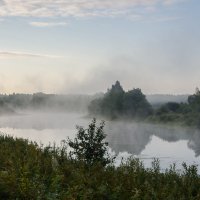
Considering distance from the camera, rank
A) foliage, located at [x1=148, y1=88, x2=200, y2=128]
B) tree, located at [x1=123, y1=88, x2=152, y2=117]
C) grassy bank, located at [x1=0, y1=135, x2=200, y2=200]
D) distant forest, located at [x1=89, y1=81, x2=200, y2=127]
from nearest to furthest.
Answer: grassy bank, located at [x1=0, y1=135, x2=200, y2=200]
foliage, located at [x1=148, y1=88, x2=200, y2=128]
distant forest, located at [x1=89, y1=81, x2=200, y2=127]
tree, located at [x1=123, y1=88, x2=152, y2=117]

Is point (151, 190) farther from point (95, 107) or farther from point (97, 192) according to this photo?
point (95, 107)

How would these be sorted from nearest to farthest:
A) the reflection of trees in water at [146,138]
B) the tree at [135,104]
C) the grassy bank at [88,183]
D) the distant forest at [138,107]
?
the grassy bank at [88,183] → the reflection of trees in water at [146,138] → the distant forest at [138,107] → the tree at [135,104]

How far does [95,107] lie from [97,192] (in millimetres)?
173339

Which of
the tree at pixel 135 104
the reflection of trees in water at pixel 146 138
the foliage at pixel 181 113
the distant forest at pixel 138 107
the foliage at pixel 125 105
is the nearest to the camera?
the reflection of trees in water at pixel 146 138

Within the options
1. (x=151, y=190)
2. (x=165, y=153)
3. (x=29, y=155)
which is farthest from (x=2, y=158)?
(x=165, y=153)

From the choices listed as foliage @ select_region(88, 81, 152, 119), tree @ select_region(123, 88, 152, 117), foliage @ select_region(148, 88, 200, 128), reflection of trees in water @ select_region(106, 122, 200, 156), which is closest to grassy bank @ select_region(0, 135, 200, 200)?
reflection of trees in water @ select_region(106, 122, 200, 156)

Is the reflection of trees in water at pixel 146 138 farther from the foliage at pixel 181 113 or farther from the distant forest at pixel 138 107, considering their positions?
the distant forest at pixel 138 107

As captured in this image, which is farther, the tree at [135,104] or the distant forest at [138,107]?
the tree at [135,104]

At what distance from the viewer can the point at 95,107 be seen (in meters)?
187

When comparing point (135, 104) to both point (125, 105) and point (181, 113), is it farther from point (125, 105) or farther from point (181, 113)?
point (181, 113)

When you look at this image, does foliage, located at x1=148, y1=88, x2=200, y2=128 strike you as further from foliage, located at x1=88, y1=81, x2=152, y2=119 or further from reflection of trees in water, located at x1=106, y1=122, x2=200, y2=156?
foliage, located at x1=88, y1=81, x2=152, y2=119

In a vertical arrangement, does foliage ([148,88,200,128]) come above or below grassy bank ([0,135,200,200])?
above

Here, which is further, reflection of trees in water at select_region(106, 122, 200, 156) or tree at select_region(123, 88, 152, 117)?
tree at select_region(123, 88, 152, 117)

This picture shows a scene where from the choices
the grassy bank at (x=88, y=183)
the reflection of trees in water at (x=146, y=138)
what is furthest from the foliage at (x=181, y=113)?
the grassy bank at (x=88, y=183)
